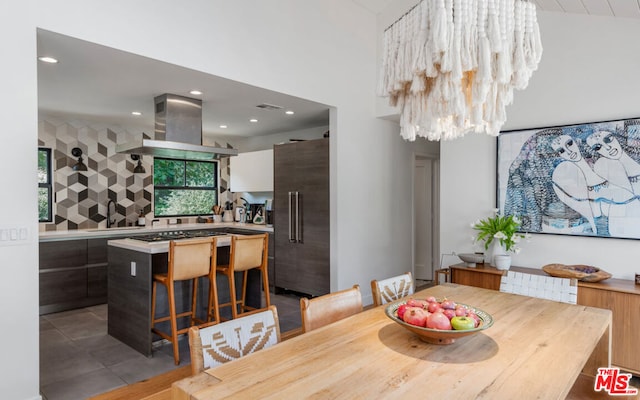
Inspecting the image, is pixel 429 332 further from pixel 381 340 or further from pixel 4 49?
pixel 4 49

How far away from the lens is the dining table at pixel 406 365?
1280mm

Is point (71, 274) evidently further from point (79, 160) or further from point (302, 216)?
point (302, 216)

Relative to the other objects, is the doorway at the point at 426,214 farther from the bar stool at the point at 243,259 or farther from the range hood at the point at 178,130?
the range hood at the point at 178,130

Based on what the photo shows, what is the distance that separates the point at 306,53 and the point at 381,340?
3.25 metres

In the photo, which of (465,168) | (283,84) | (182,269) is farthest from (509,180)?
(182,269)

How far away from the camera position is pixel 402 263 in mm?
5551

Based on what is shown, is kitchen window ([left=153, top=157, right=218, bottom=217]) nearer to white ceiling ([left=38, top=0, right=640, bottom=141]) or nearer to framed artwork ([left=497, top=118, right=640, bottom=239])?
white ceiling ([left=38, top=0, right=640, bottom=141])

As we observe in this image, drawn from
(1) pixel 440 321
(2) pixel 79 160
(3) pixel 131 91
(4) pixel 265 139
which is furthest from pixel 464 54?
(4) pixel 265 139

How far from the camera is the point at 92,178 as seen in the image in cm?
543

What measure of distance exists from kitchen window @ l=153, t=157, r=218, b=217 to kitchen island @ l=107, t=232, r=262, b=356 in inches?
103

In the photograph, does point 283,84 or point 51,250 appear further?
point 51,250

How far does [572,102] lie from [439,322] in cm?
293

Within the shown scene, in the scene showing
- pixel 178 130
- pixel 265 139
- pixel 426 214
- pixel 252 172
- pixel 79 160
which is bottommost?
pixel 426 214

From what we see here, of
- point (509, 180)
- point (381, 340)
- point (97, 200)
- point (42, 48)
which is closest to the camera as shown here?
point (381, 340)
